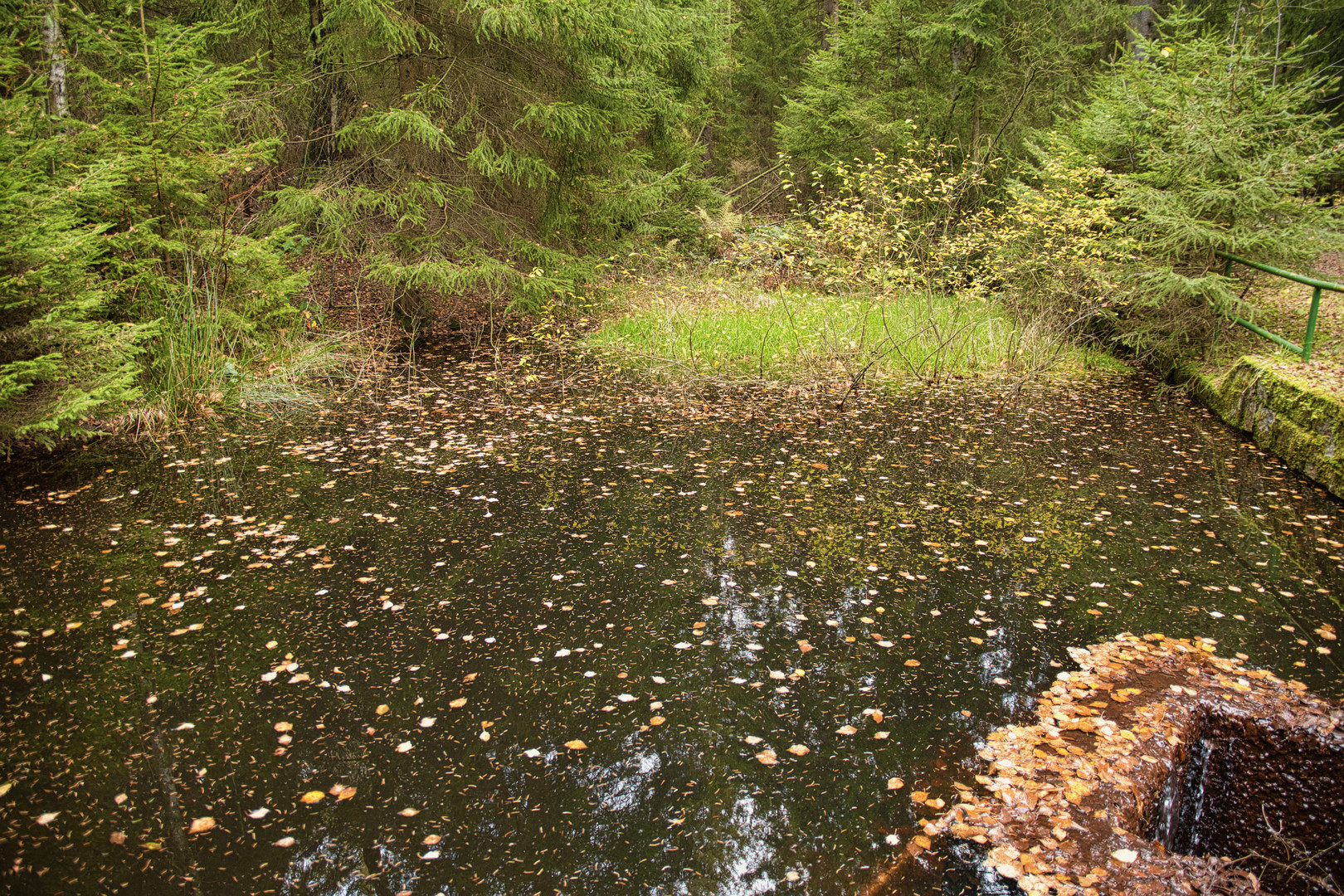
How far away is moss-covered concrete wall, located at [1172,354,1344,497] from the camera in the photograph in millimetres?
5918

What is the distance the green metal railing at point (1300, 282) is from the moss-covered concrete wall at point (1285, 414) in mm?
276

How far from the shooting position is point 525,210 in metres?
11.3

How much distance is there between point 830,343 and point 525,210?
16.7 ft

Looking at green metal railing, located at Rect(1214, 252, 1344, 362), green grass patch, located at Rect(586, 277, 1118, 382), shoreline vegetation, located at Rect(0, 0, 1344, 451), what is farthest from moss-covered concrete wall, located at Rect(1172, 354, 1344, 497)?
green grass patch, located at Rect(586, 277, 1118, 382)

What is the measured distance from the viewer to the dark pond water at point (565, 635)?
8.27 ft

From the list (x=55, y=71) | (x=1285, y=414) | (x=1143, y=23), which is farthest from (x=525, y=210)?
(x=1143, y=23)

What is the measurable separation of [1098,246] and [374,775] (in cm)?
964

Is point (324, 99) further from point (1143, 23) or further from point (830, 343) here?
point (1143, 23)

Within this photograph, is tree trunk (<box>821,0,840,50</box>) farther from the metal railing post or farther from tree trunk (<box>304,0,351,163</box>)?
the metal railing post

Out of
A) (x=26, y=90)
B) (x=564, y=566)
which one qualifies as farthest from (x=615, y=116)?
(x=564, y=566)

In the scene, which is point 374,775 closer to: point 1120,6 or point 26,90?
point 26,90

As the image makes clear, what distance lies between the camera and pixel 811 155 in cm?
1573

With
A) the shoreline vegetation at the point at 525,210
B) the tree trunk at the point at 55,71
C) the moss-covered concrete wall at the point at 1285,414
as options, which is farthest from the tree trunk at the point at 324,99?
the moss-covered concrete wall at the point at 1285,414

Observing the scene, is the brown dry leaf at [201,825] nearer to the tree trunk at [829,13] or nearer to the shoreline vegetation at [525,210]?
the shoreline vegetation at [525,210]
